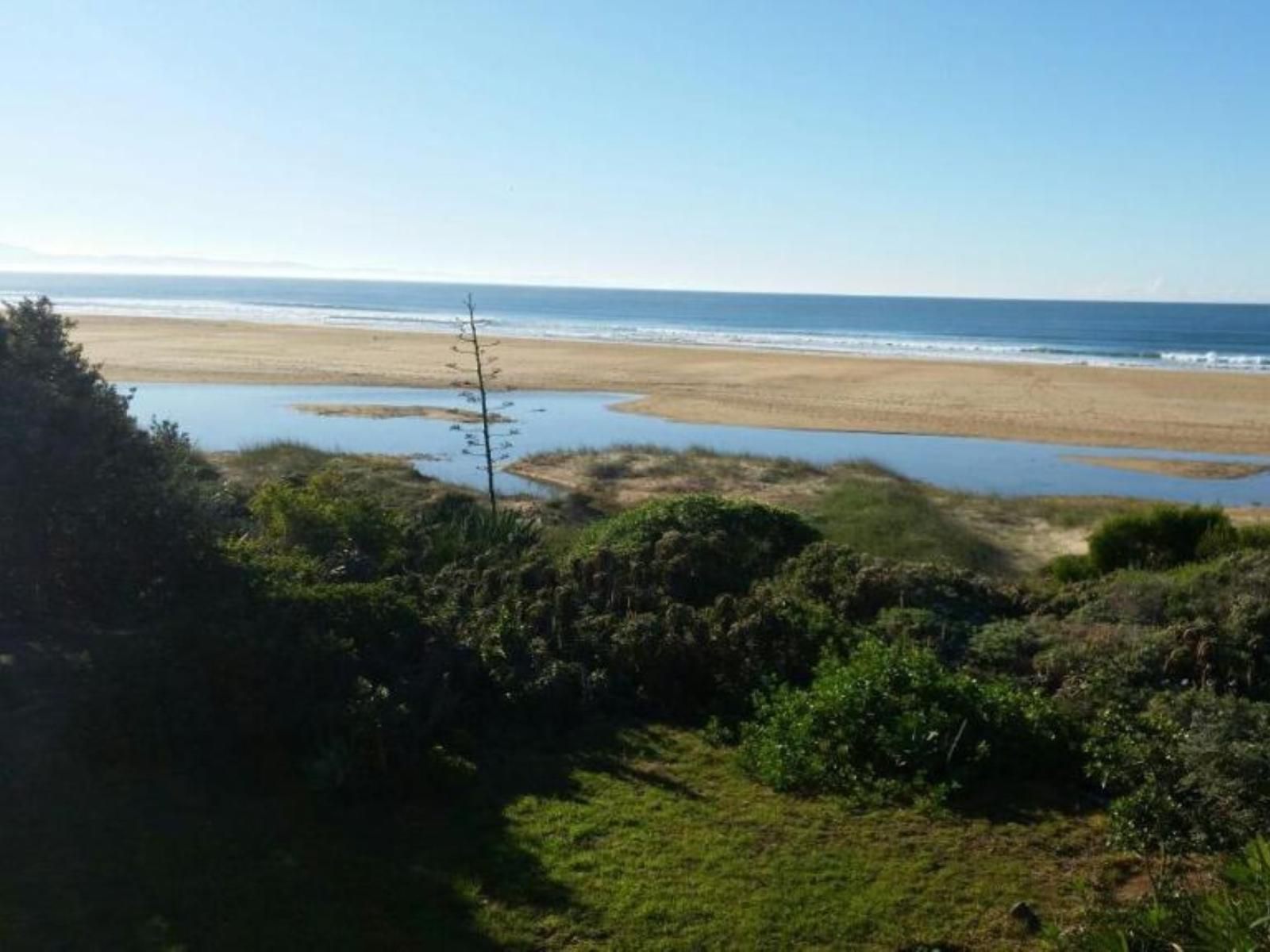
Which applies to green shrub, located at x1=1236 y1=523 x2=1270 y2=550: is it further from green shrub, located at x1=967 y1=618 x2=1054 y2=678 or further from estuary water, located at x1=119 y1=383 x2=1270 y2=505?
estuary water, located at x1=119 y1=383 x2=1270 y2=505

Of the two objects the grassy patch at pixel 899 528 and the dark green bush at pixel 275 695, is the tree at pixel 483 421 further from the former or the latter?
the dark green bush at pixel 275 695

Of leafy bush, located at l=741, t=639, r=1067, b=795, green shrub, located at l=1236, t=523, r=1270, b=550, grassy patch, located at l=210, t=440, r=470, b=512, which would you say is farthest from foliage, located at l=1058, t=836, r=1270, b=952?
grassy patch, located at l=210, t=440, r=470, b=512

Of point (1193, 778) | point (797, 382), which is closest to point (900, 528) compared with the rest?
point (1193, 778)

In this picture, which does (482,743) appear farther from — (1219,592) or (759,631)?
(1219,592)

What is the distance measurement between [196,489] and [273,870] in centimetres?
435

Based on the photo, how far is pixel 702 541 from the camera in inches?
437

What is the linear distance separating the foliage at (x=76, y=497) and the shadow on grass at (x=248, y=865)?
1457mm

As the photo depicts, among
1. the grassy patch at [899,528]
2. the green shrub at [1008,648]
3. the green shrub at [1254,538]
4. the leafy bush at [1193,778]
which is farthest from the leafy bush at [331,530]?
the green shrub at [1254,538]

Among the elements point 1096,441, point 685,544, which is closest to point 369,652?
point 685,544

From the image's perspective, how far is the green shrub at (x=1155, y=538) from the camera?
12508mm

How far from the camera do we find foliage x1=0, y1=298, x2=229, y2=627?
8.35 meters

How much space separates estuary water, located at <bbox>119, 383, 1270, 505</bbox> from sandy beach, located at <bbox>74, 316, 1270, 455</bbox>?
6.12 feet

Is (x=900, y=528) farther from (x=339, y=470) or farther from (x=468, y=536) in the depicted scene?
(x=339, y=470)

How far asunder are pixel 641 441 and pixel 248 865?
83.5 ft
